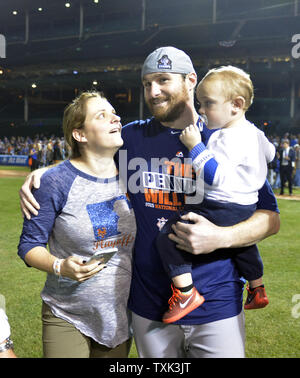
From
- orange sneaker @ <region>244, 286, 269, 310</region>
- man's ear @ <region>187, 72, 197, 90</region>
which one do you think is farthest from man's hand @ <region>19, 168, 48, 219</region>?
orange sneaker @ <region>244, 286, 269, 310</region>

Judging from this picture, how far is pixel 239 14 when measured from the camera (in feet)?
115

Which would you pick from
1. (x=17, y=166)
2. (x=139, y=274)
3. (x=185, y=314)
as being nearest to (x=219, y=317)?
(x=185, y=314)

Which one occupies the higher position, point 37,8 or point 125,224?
point 37,8

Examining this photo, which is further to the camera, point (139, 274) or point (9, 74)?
point (9, 74)

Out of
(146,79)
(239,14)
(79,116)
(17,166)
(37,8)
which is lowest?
(17,166)

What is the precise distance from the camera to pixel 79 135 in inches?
92.2

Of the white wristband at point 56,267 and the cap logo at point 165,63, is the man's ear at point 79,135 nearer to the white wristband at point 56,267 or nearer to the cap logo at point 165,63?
the cap logo at point 165,63

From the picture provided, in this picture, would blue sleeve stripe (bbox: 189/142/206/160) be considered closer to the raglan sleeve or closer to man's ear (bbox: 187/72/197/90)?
man's ear (bbox: 187/72/197/90)

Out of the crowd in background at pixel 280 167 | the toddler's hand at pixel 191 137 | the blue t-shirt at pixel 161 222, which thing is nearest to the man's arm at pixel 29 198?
the blue t-shirt at pixel 161 222

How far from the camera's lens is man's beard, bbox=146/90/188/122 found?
7.25 ft

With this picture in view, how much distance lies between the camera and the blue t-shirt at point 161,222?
7.00 ft

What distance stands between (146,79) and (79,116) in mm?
462

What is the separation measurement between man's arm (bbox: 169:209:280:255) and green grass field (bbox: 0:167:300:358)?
2.33 metres
